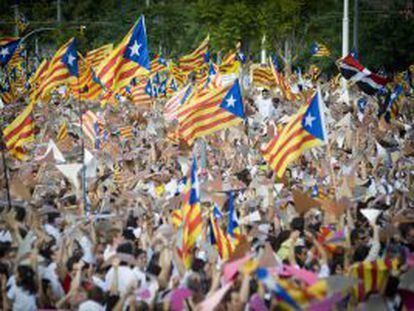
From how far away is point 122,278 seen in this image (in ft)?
23.7

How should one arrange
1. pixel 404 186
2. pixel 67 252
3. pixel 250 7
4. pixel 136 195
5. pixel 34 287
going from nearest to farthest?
pixel 34 287, pixel 67 252, pixel 136 195, pixel 404 186, pixel 250 7

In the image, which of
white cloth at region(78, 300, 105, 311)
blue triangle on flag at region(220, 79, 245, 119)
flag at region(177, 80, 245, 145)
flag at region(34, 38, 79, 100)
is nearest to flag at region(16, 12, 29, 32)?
flag at region(34, 38, 79, 100)

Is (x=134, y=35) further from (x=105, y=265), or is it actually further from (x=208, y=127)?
(x=105, y=265)

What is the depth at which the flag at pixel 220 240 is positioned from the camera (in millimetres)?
8133

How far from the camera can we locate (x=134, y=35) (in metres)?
12.8

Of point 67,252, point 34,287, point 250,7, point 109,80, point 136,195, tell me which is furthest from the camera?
point 250,7

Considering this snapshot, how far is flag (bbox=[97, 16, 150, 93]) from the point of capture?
12.7 metres

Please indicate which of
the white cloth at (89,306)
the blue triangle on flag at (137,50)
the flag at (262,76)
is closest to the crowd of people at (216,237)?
the white cloth at (89,306)

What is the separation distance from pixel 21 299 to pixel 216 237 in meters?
2.39

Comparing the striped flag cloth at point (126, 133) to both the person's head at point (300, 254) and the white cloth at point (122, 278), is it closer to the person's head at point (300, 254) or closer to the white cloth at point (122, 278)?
the person's head at point (300, 254)

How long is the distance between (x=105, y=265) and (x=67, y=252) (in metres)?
0.69

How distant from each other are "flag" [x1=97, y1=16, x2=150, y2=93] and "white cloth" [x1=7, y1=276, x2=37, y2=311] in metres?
6.23

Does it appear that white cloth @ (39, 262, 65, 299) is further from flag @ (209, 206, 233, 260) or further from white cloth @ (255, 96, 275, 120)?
white cloth @ (255, 96, 275, 120)

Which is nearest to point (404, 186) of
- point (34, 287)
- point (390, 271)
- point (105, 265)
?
point (390, 271)
